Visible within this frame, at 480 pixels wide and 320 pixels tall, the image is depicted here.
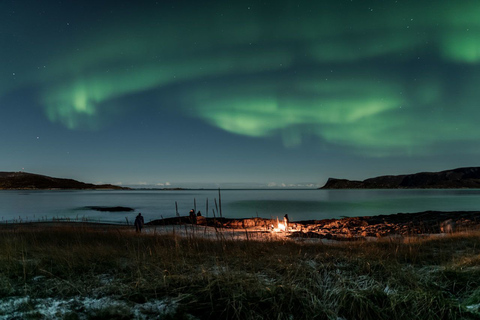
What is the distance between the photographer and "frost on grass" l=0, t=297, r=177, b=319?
3855 millimetres

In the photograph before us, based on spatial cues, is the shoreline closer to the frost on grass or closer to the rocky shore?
the rocky shore

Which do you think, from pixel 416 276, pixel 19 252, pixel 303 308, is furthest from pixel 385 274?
pixel 19 252

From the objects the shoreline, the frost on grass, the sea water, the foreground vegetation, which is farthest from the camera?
the sea water

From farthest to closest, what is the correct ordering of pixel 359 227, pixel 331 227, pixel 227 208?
pixel 227 208
pixel 331 227
pixel 359 227

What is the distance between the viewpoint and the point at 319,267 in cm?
579

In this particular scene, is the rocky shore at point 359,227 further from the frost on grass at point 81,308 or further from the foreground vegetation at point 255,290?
the frost on grass at point 81,308

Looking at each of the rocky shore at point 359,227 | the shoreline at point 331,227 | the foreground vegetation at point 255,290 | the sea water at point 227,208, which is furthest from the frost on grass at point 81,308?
the shoreline at point 331,227

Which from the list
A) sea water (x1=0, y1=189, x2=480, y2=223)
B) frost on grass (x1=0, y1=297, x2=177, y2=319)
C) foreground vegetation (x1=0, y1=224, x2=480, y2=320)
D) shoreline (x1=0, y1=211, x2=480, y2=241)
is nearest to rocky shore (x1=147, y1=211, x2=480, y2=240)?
shoreline (x1=0, y1=211, x2=480, y2=241)

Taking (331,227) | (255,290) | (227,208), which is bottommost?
(227,208)

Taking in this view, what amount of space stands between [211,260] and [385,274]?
13.0 feet

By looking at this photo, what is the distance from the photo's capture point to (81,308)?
160 inches

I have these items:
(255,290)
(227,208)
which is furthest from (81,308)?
(227,208)

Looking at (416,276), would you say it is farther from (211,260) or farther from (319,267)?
(211,260)

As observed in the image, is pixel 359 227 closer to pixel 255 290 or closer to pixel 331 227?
pixel 331 227
